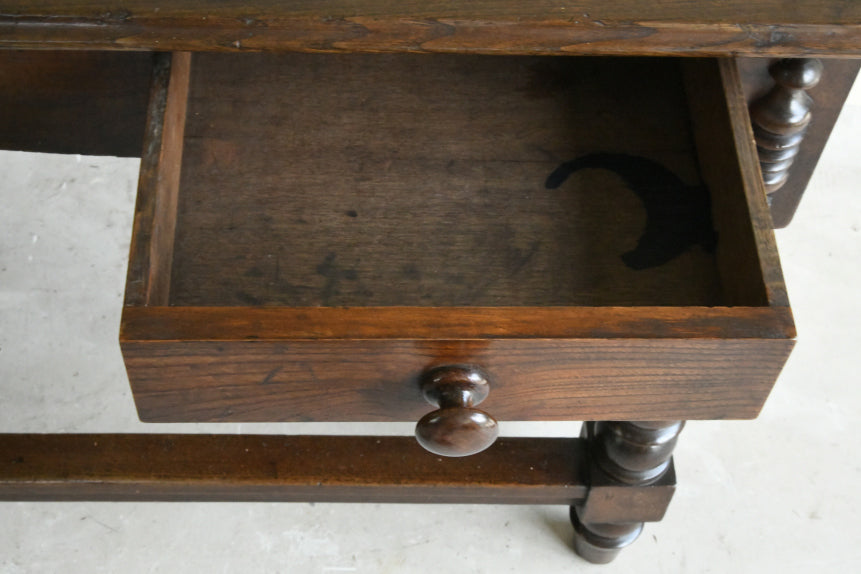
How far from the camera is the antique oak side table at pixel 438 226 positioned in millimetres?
770

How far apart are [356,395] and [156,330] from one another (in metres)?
0.15

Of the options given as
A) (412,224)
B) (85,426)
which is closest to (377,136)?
(412,224)

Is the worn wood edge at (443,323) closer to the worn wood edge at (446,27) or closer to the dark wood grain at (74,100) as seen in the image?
the worn wood edge at (446,27)

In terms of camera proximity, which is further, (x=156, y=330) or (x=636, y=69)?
(x=636, y=69)

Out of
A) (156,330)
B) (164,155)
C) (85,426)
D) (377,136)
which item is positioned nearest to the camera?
(156,330)

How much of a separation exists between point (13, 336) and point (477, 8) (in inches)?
33.2

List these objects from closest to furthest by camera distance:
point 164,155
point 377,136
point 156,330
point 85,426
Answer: point 156,330
point 164,155
point 377,136
point 85,426

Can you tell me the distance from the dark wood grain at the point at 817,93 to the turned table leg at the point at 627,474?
0.99 feet

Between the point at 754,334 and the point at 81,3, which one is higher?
the point at 81,3

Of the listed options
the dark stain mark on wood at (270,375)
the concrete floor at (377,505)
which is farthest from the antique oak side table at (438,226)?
the concrete floor at (377,505)

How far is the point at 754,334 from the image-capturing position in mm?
752

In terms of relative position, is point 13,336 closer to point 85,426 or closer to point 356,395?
point 85,426

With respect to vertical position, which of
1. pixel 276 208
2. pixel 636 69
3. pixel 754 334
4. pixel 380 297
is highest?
pixel 636 69

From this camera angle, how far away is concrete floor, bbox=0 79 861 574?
47.8 inches
